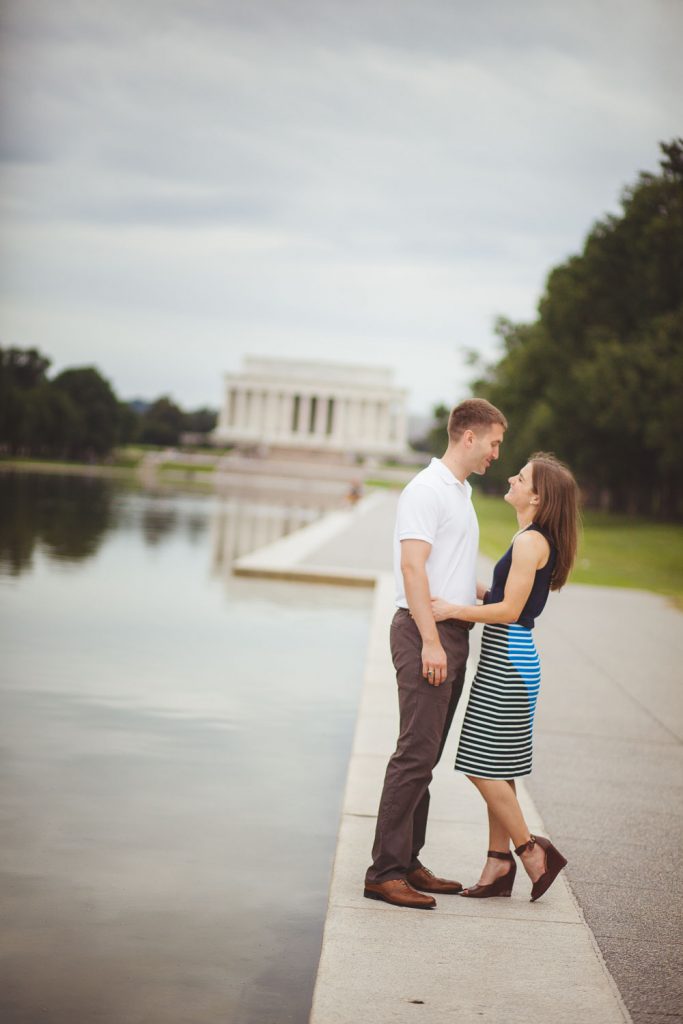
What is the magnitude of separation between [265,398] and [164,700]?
145371 mm

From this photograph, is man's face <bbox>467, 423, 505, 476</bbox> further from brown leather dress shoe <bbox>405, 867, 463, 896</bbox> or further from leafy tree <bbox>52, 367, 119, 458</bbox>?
leafy tree <bbox>52, 367, 119, 458</bbox>

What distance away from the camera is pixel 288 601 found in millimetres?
17406

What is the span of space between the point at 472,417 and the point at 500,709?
1.32 meters

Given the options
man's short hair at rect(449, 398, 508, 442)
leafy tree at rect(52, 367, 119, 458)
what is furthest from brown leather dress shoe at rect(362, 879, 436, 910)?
leafy tree at rect(52, 367, 119, 458)

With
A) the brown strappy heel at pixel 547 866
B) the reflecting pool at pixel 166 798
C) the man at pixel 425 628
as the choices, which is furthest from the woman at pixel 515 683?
the reflecting pool at pixel 166 798

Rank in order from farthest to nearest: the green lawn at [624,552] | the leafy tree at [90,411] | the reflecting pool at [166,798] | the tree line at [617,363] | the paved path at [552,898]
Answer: the leafy tree at [90,411] → the tree line at [617,363] → the green lawn at [624,552] → the reflecting pool at [166,798] → the paved path at [552,898]

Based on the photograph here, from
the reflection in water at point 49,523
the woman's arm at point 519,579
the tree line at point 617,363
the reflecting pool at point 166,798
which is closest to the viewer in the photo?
the reflecting pool at point 166,798

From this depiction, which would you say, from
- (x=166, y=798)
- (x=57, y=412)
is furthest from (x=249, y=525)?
(x=57, y=412)

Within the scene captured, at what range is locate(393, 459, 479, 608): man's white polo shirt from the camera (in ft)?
16.3

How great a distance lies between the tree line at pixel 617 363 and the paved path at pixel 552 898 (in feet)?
66.3

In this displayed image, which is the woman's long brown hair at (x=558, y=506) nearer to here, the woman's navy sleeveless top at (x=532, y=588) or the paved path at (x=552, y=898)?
the woman's navy sleeveless top at (x=532, y=588)

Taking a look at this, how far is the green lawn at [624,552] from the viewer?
81.8ft

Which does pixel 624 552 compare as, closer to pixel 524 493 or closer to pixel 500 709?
pixel 524 493

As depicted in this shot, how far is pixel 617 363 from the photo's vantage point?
43.0 metres
